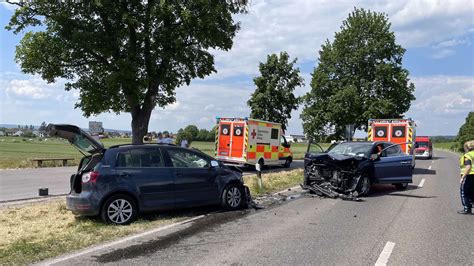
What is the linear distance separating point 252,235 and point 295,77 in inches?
1144

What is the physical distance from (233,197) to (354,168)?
4.14 metres

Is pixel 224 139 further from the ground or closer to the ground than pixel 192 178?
further from the ground

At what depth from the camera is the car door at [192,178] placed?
29.1 feet

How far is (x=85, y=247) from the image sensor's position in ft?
21.3

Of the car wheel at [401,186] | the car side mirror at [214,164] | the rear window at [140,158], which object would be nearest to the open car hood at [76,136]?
the rear window at [140,158]

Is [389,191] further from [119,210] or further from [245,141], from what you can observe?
[245,141]

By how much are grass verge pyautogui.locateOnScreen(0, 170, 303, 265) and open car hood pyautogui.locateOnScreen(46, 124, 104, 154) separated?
56.7 inches

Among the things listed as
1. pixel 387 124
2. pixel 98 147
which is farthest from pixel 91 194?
pixel 387 124

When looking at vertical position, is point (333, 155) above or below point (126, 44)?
below

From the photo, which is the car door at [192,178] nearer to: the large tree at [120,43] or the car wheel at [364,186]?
the car wheel at [364,186]

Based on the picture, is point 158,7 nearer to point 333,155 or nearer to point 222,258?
point 333,155

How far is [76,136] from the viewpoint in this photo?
29.6ft

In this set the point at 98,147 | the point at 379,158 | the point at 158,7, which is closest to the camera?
the point at 98,147

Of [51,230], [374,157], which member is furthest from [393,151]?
[51,230]
